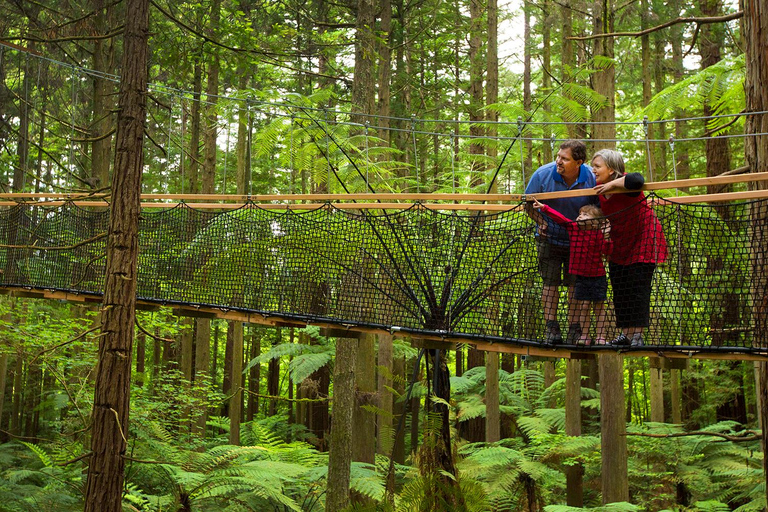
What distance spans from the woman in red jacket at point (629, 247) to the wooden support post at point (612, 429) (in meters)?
2.06

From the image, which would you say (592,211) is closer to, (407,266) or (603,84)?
(407,266)

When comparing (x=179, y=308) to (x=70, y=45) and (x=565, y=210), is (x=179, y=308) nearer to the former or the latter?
(x=565, y=210)

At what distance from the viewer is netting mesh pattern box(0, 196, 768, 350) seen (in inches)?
132

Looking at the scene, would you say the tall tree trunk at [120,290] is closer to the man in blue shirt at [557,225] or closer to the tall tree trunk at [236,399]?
the man in blue shirt at [557,225]

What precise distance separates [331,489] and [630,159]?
7.77 metres

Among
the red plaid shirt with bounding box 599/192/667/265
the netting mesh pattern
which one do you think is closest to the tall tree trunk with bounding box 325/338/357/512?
the netting mesh pattern

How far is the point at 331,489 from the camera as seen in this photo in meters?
5.24

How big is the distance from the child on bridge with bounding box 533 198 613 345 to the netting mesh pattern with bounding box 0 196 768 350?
0.14 feet

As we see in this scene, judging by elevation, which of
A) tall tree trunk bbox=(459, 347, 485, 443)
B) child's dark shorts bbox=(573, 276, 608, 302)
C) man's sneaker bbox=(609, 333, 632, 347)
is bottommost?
tall tree trunk bbox=(459, 347, 485, 443)

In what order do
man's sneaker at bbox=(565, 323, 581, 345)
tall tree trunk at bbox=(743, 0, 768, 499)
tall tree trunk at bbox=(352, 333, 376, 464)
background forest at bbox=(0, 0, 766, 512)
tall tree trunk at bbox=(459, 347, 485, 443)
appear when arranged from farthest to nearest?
tall tree trunk at bbox=(459, 347, 485, 443), tall tree trunk at bbox=(352, 333, 376, 464), background forest at bbox=(0, 0, 766, 512), tall tree trunk at bbox=(743, 0, 768, 499), man's sneaker at bbox=(565, 323, 581, 345)

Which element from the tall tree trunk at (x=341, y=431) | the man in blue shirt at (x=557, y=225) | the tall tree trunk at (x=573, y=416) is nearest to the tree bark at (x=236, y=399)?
the tall tree trunk at (x=341, y=431)

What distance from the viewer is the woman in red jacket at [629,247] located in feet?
10.6

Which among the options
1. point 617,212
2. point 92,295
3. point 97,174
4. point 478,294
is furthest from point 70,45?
point 617,212

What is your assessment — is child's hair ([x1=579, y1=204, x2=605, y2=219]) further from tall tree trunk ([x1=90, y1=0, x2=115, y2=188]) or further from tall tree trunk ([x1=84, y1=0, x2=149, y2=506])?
tall tree trunk ([x1=90, y1=0, x2=115, y2=188])
